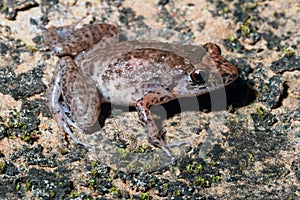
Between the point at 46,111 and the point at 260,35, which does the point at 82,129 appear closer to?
the point at 46,111

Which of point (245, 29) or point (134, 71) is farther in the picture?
point (245, 29)

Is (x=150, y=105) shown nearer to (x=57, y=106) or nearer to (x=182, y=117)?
(x=182, y=117)

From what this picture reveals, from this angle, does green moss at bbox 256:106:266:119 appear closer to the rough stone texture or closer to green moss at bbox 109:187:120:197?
the rough stone texture

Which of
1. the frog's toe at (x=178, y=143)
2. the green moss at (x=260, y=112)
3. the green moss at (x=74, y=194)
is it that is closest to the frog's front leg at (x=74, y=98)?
the green moss at (x=74, y=194)

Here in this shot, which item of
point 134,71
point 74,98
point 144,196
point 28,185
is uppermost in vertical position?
point 134,71

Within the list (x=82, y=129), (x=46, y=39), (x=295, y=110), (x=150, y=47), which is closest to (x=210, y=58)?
(x=150, y=47)

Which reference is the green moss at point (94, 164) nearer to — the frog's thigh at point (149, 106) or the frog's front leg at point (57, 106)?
the frog's front leg at point (57, 106)

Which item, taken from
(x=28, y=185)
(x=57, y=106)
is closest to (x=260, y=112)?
(x=57, y=106)

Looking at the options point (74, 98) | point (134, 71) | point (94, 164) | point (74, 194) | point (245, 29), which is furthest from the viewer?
point (245, 29)

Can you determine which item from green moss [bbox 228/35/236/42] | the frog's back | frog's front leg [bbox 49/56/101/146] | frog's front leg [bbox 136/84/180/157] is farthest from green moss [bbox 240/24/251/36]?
frog's front leg [bbox 49/56/101/146]
